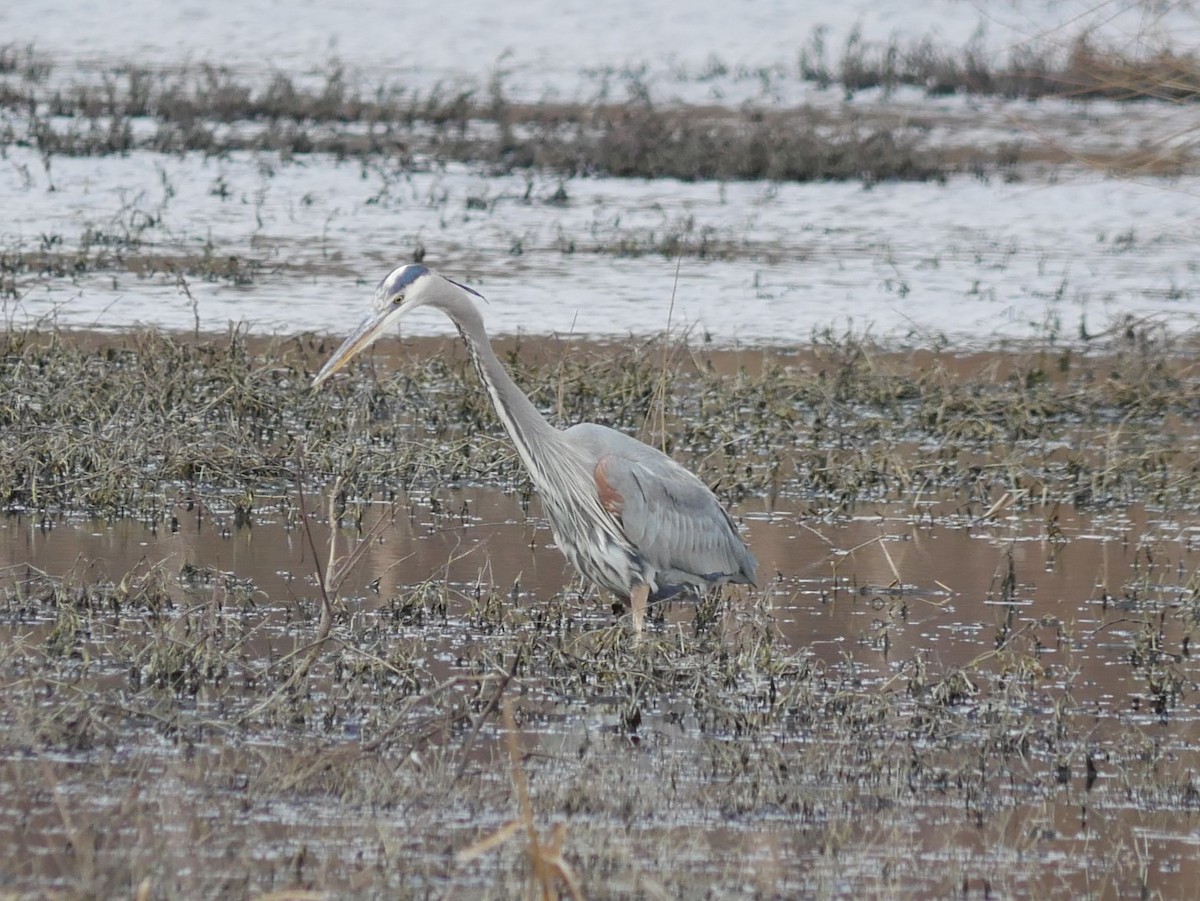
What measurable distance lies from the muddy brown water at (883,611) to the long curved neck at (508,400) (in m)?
0.49

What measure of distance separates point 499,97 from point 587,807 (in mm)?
15413

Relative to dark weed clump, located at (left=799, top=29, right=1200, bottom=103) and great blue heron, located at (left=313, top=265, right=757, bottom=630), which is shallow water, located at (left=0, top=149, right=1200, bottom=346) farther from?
dark weed clump, located at (left=799, top=29, right=1200, bottom=103)

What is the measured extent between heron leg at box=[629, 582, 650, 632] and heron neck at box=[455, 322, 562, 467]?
514 mm

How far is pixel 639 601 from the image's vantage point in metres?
6.76

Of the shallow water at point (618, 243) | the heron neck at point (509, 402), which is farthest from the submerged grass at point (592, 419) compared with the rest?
the heron neck at point (509, 402)

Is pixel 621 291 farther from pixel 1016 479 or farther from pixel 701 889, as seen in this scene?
pixel 701 889

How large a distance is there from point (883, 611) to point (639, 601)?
3.26ft

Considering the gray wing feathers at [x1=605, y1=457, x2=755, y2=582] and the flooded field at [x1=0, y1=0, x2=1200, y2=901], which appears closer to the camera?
the flooded field at [x1=0, y1=0, x2=1200, y2=901]

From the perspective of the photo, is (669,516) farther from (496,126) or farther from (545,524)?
(496,126)

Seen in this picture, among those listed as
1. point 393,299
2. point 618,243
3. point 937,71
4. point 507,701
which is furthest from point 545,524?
point 937,71

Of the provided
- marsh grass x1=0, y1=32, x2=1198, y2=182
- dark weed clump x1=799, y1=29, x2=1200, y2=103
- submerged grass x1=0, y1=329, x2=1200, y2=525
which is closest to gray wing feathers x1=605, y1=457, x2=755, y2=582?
submerged grass x1=0, y1=329, x2=1200, y2=525

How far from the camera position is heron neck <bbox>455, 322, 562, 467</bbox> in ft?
21.7

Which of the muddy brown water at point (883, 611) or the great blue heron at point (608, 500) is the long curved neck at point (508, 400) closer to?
the great blue heron at point (608, 500)

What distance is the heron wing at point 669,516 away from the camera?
6.82 metres
